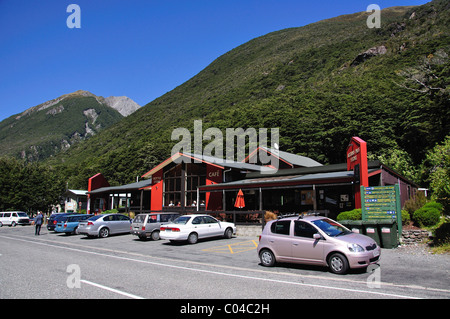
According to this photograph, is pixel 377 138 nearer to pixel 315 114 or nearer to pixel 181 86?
pixel 315 114

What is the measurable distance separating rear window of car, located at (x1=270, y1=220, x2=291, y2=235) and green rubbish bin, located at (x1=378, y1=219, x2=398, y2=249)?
203 inches

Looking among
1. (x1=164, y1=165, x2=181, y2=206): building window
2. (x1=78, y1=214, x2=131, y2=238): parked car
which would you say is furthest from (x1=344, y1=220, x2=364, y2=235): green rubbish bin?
(x1=164, y1=165, x2=181, y2=206): building window

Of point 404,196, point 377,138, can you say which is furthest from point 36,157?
point 404,196

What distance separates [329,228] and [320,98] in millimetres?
69671

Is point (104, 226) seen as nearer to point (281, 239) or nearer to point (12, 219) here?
point (281, 239)

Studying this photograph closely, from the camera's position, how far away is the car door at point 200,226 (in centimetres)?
1712

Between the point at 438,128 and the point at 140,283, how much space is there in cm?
4167

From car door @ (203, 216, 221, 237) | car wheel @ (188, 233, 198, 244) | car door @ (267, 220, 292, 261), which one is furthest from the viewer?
car door @ (203, 216, 221, 237)

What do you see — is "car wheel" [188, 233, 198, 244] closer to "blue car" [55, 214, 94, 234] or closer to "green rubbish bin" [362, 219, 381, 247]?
"green rubbish bin" [362, 219, 381, 247]

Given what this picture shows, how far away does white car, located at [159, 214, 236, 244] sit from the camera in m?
16.6

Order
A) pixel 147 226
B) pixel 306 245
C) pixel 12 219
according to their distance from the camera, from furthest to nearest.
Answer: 1. pixel 12 219
2. pixel 147 226
3. pixel 306 245

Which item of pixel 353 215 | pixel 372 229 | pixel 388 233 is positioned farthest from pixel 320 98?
pixel 388 233

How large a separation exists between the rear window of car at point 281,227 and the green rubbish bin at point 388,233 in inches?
203

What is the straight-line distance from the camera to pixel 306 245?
9.71 meters
